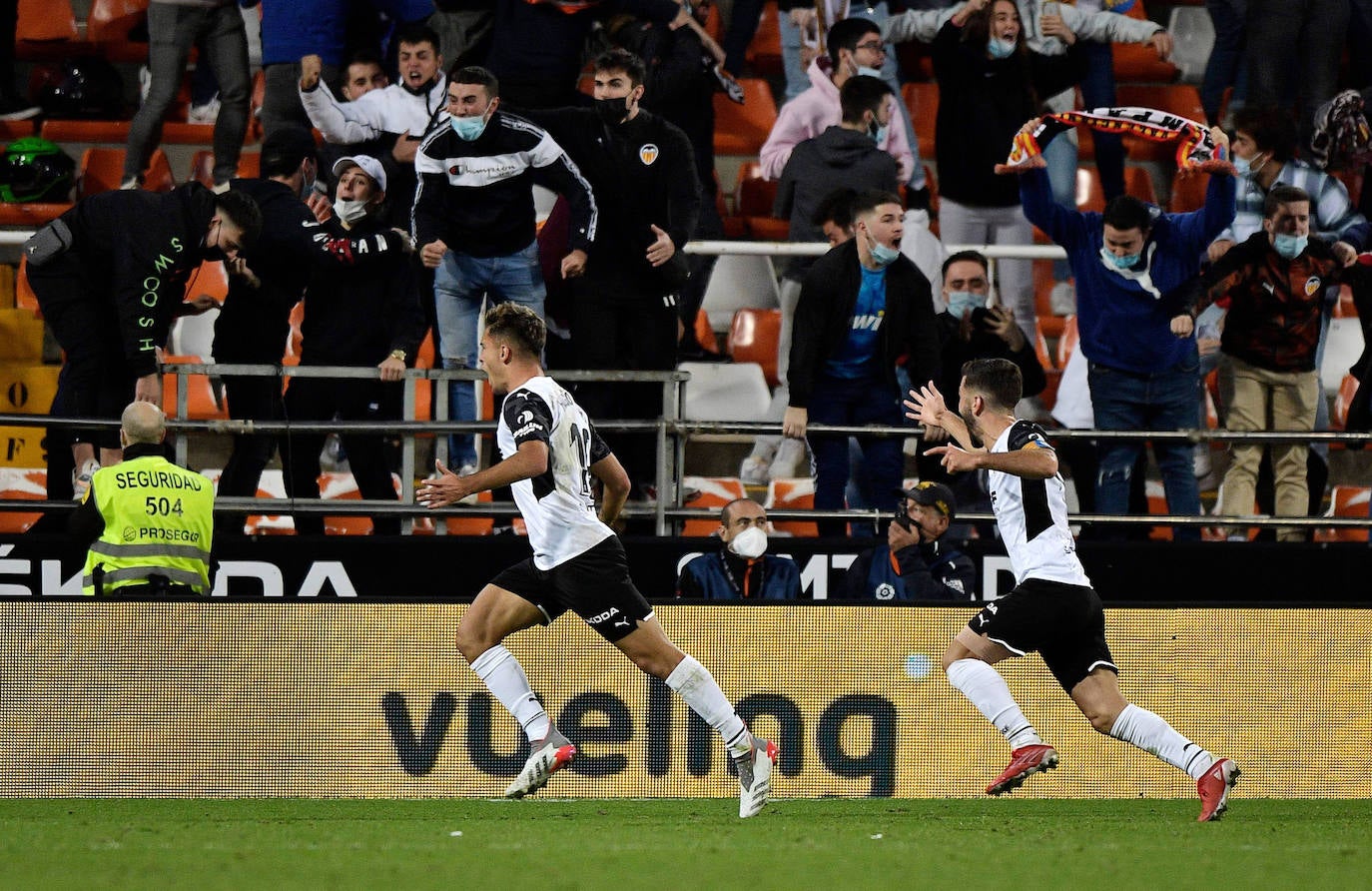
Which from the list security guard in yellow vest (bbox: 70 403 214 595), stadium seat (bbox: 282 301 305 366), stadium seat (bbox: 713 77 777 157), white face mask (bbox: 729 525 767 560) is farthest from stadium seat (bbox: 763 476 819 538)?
security guard in yellow vest (bbox: 70 403 214 595)

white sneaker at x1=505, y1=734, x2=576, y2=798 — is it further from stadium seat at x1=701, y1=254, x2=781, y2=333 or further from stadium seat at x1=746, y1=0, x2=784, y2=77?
stadium seat at x1=746, y1=0, x2=784, y2=77

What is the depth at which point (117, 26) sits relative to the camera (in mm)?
14539

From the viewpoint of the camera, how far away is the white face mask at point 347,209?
10062 millimetres

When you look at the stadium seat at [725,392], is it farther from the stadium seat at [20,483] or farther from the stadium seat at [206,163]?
the stadium seat at [20,483]

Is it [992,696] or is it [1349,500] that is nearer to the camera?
[992,696]

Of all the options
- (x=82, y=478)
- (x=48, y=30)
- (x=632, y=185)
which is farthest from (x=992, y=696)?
(x=48, y=30)

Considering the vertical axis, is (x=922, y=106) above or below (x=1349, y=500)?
above

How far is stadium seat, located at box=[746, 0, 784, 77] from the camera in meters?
15.7

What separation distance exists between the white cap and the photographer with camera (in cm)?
329

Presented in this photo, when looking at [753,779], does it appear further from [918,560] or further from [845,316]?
[845,316]

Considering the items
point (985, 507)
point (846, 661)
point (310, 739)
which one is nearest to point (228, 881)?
point (310, 739)

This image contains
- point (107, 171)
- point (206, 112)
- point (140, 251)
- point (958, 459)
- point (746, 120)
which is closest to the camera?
point (958, 459)

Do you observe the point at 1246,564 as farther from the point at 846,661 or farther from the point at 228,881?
the point at 228,881

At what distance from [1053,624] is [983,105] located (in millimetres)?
5640
